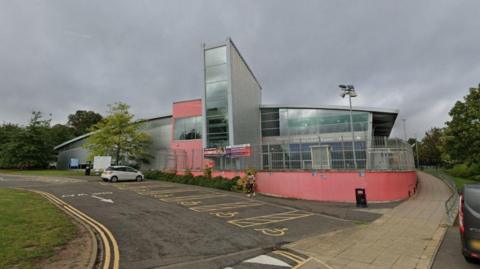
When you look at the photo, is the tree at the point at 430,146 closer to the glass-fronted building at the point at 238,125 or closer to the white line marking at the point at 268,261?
the glass-fronted building at the point at 238,125

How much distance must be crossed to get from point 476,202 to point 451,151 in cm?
1911

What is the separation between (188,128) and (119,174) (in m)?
9.43

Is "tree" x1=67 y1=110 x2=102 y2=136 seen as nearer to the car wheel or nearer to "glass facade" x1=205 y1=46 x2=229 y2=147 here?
"glass facade" x1=205 y1=46 x2=229 y2=147

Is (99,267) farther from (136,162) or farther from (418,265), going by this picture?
(136,162)

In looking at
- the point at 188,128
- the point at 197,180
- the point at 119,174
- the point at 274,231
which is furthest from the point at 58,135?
the point at 274,231

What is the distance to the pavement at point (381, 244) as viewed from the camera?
20.6 feet

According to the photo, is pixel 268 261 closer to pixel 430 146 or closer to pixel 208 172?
pixel 208 172

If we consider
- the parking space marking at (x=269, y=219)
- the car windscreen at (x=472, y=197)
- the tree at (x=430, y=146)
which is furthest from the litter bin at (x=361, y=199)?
the tree at (x=430, y=146)

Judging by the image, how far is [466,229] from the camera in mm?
5699

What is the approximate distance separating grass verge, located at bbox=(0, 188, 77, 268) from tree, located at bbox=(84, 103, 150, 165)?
21.8 metres

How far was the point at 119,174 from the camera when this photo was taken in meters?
24.4

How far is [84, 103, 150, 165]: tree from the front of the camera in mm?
31781

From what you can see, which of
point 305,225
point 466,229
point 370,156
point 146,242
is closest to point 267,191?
point 370,156

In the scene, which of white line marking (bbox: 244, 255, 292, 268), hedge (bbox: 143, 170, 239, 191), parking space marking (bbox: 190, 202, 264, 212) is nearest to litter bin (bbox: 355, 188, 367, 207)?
parking space marking (bbox: 190, 202, 264, 212)
